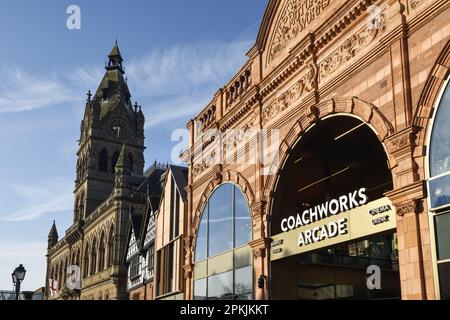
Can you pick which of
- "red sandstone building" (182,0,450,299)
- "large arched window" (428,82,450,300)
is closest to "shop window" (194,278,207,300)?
"red sandstone building" (182,0,450,299)

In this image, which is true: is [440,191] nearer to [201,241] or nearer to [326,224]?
[326,224]

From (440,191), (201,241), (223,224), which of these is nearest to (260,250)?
(223,224)

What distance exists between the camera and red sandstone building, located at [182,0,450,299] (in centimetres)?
1416

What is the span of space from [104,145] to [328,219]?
73.0 m

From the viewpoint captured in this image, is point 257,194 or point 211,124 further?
point 211,124

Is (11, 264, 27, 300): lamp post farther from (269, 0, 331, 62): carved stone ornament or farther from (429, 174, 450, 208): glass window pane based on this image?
(429, 174, 450, 208): glass window pane

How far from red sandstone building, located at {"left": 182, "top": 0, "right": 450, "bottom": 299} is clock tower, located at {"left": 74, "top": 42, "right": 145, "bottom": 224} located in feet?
188

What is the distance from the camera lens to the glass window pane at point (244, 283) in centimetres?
2285

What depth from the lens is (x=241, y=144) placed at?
25.3m

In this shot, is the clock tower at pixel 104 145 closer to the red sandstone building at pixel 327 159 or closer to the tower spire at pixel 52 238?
the tower spire at pixel 52 238

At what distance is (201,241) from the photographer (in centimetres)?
2842
